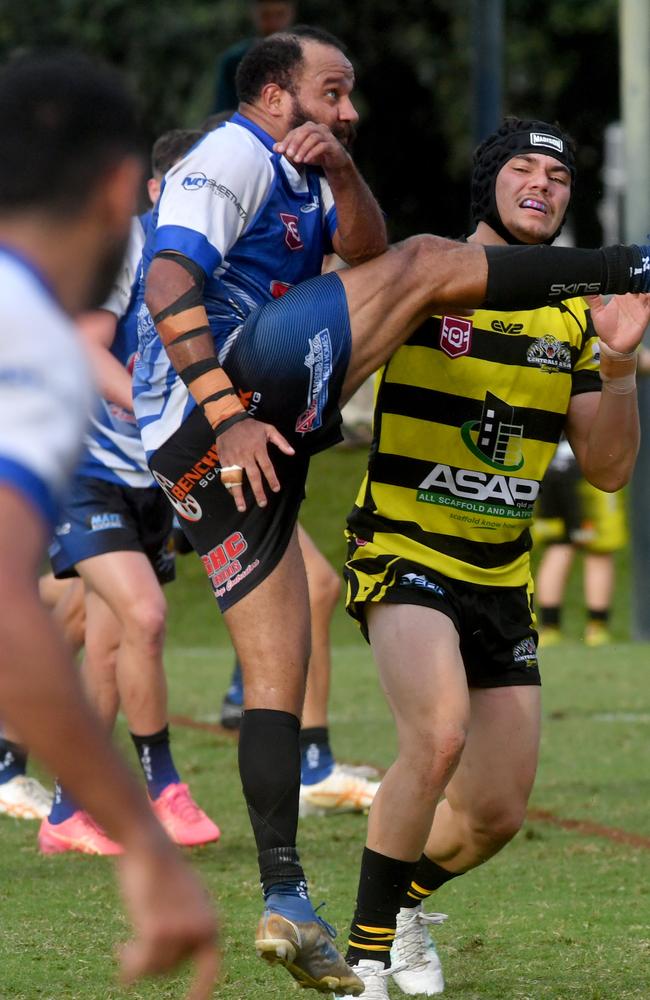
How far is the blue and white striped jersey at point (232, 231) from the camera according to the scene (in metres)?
3.91

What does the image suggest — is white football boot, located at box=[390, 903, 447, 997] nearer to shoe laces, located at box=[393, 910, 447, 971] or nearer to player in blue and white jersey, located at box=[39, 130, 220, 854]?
shoe laces, located at box=[393, 910, 447, 971]

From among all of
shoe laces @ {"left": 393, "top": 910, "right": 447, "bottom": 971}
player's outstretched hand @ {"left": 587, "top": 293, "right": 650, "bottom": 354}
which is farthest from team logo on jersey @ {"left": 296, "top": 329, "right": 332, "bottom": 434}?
shoe laces @ {"left": 393, "top": 910, "right": 447, "bottom": 971}

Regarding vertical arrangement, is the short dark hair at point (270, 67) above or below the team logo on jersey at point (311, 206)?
above

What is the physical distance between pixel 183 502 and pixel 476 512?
2.60ft

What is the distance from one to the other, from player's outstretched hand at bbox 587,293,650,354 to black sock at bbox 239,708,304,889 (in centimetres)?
128

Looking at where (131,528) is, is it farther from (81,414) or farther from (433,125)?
(433,125)

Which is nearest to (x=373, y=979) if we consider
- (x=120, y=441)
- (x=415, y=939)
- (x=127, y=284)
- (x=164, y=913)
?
(x=415, y=939)

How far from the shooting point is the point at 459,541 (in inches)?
165

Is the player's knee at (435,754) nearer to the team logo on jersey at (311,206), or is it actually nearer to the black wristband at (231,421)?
the black wristband at (231,421)

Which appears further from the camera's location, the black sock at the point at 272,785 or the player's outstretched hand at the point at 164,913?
the black sock at the point at 272,785

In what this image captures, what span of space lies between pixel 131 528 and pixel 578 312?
2.17 metres

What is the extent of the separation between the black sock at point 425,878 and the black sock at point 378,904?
0.33m

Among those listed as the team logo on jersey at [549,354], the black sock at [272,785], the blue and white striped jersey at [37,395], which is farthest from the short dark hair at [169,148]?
the blue and white striped jersey at [37,395]

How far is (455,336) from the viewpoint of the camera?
4.21 metres
